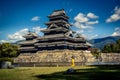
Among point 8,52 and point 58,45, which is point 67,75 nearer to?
point 58,45

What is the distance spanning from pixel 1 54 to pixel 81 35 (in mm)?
33875

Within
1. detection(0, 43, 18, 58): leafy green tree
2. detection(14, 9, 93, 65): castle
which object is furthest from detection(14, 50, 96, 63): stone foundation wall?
detection(0, 43, 18, 58): leafy green tree

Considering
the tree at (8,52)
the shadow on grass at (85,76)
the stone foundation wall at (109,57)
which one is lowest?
the shadow on grass at (85,76)

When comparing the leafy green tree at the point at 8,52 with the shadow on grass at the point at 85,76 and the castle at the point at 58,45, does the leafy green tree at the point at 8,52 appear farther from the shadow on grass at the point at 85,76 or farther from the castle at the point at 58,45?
the shadow on grass at the point at 85,76

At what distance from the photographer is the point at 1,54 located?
82125 mm

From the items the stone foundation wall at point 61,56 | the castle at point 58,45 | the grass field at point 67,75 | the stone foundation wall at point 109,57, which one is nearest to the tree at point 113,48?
the stone foundation wall at point 109,57

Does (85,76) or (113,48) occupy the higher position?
(113,48)

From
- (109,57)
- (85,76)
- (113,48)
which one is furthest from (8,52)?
(85,76)

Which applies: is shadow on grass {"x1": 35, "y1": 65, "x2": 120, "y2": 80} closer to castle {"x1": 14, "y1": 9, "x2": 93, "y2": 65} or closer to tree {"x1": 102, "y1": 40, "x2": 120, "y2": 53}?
castle {"x1": 14, "y1": 9, "x2": 93, "y2": 65}

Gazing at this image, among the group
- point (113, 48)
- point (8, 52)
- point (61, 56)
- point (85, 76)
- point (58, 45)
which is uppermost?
point (113, 48)

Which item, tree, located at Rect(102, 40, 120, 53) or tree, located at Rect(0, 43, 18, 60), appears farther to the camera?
tree, located at Rect(102, 40, 120, 53)

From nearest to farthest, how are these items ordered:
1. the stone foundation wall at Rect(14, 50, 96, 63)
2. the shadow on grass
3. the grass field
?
the shadow on grass
the grass field
the stone foundation wall at Rect(14, 50, 96, 63)

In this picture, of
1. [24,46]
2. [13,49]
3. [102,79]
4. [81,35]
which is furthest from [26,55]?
[102,79]

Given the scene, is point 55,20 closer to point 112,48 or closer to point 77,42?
point 77,42
